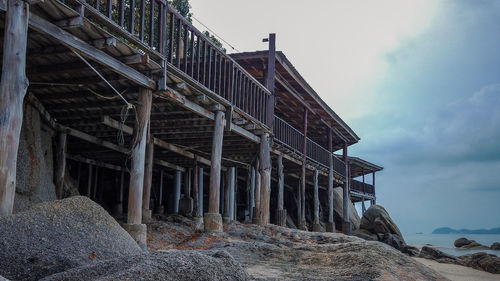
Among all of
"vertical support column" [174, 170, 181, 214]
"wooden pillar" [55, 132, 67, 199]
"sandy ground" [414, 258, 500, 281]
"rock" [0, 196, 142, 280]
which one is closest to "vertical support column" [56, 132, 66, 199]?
"wooden pillar" [55, 132, 67, 199]

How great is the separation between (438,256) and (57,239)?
19.6 meters

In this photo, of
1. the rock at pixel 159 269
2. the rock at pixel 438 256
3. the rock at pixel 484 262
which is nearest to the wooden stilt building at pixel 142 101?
the rock at pixel 159 269

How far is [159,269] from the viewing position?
393 cm

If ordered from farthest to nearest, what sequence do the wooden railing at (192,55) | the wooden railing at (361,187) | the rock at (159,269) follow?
1. the wooden railing at (361,187)
2. the wooden railing at (192,55)
3. the rock at (159,269)

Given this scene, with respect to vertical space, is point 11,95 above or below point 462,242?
above

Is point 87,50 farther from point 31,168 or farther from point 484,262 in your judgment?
point 484,262

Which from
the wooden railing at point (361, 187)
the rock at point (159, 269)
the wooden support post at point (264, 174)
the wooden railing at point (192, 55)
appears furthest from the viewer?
the wooden railing at point (361, 187)

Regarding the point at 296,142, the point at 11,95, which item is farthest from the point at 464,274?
the point at 11,95

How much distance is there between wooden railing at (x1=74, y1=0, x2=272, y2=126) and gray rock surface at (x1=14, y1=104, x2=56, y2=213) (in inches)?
112

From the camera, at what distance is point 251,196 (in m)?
20.8

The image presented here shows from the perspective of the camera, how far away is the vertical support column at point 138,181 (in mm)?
8898

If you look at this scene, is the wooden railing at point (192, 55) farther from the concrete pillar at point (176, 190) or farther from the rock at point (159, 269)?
the concrete pillar at point (176, 190)

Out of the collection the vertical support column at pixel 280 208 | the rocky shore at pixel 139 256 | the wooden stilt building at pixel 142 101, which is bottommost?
the rocky shore at pixel 139 256

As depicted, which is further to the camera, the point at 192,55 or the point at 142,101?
the point at 192,55
